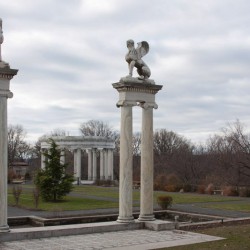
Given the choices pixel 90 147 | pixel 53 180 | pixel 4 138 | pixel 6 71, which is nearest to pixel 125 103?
pixel 6 71

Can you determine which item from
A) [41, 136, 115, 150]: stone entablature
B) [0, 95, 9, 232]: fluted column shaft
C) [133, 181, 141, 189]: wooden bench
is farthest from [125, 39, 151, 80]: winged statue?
[41, 136, 115, 150]: stone entablature

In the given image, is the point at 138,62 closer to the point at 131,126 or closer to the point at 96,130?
the point at 131,126

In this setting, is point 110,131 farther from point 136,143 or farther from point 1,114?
point 1,114

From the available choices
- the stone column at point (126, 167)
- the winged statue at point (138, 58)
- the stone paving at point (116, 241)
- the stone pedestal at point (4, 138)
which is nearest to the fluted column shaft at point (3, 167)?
the stone pedestal at point (4, 138)

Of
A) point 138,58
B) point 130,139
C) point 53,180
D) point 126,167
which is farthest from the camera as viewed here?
point 53,180

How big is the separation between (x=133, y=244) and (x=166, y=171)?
1910 inches

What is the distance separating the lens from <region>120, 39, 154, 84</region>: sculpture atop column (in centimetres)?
1622

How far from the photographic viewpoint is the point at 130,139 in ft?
52.2

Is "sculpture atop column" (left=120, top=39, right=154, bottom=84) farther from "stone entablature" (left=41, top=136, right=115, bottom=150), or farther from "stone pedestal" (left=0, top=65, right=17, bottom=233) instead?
"stone entablature" (left=41, top=136, right=115, bottom=150)

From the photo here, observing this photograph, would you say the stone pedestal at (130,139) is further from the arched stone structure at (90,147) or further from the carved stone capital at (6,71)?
the arched stone structure at (90,147)

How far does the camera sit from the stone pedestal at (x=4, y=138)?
13477 mm

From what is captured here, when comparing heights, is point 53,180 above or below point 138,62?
below

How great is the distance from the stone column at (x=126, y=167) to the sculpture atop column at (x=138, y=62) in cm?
112

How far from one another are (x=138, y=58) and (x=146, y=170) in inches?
157
